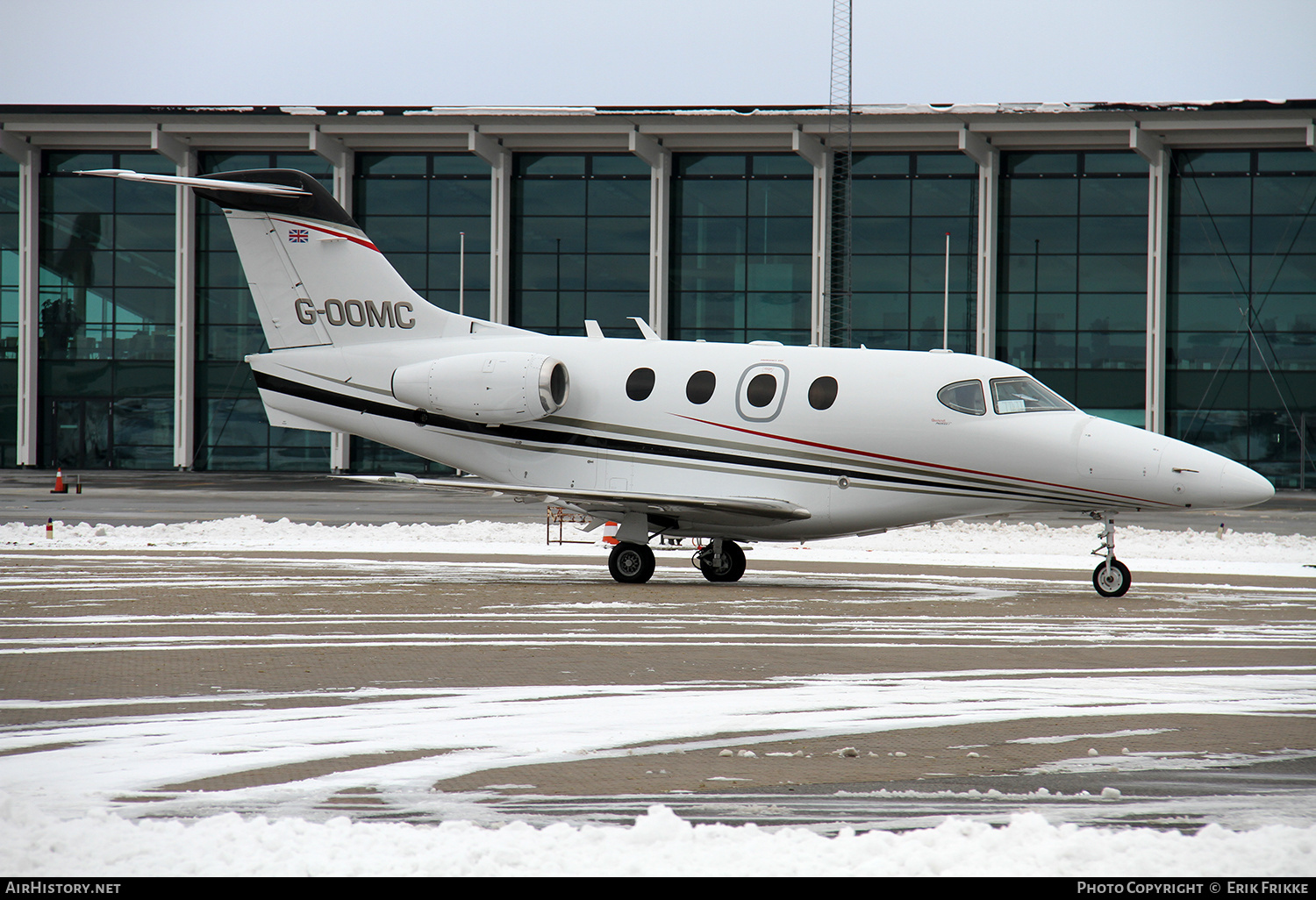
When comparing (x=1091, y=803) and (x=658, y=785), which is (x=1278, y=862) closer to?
(x=1091, y=803)

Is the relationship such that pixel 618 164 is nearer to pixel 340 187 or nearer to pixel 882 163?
pixel 882 163

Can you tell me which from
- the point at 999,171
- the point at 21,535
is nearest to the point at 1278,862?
the point at 21,535

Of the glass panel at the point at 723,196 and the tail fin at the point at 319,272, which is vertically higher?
the glass panel at the point at 723,196

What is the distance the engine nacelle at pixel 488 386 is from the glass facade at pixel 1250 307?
31898 millimetres

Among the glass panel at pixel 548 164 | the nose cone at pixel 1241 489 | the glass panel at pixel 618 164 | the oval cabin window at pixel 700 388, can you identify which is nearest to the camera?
the nose cone at pixel 1241 489

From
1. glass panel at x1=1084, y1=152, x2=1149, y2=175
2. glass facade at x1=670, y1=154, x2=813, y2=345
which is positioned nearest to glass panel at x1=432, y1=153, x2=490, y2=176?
glass facade at x1=670, y1=154, x2=813, y2=345

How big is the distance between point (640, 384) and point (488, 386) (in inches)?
77.0

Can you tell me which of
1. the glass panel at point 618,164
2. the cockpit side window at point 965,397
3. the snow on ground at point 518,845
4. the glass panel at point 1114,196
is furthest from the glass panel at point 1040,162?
the snow on ground at point 518,845

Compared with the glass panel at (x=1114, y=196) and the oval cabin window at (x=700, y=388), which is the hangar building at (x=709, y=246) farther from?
the oval cabin window at (x=700, y=388)

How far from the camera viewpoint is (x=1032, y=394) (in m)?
15.0

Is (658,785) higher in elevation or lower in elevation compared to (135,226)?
lower

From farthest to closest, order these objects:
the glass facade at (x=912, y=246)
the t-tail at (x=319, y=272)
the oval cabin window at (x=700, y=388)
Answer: the glass facade at (x=912, y=246), the t-tail at (x=319, y=272), the oval cabin window at (x=700, y=388)

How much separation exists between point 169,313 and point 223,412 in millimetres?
4167

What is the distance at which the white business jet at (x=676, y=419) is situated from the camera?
14.5 metres
